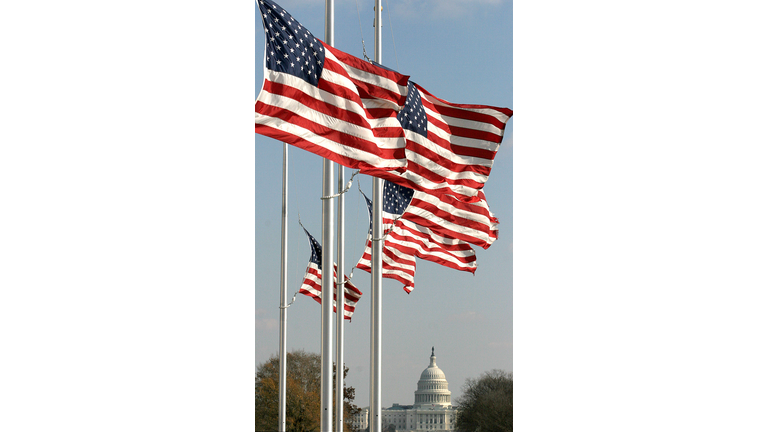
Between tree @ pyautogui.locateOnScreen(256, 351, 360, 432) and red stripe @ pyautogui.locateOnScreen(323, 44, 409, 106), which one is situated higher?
red stripe @ pyautogui.locateOnScreen(323, 44, 409, 106)

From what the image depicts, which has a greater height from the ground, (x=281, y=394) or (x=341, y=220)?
(x=341, y=220)

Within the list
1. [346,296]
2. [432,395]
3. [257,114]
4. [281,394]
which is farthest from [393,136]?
[432,395]

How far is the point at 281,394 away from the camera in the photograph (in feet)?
79.4

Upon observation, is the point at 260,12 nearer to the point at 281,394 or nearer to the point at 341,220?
the point at 341,220

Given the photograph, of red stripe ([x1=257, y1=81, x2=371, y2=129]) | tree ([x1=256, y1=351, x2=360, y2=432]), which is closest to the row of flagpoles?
red stripe ([x1=257, y1=81, x2=371, y2=129])

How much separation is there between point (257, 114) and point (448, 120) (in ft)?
17.5

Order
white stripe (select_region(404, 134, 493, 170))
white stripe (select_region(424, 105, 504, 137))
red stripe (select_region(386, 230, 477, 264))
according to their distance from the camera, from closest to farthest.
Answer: white stripe (select_region(404, 134, 493, 170))
white stripe (select_region(424, 105, 504, 137))
red stripe (select_region(386, 230, 477, 264))

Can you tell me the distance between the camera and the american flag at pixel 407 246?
54.0ft

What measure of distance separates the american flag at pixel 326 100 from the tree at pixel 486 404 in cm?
4832

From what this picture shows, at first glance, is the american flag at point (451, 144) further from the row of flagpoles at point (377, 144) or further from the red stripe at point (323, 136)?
the red stripe at point (323, 136)

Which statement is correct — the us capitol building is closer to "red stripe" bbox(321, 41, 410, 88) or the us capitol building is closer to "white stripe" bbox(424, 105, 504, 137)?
"white stripe" bbox(424, 105, 504, 137)

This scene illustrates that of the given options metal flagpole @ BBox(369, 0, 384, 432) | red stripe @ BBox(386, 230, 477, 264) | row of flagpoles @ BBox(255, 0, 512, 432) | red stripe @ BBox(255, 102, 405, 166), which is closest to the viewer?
red stripe @ BBox(255, 102, 405, 166)

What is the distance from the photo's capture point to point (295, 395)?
158ft

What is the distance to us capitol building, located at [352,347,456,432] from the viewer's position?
133m
